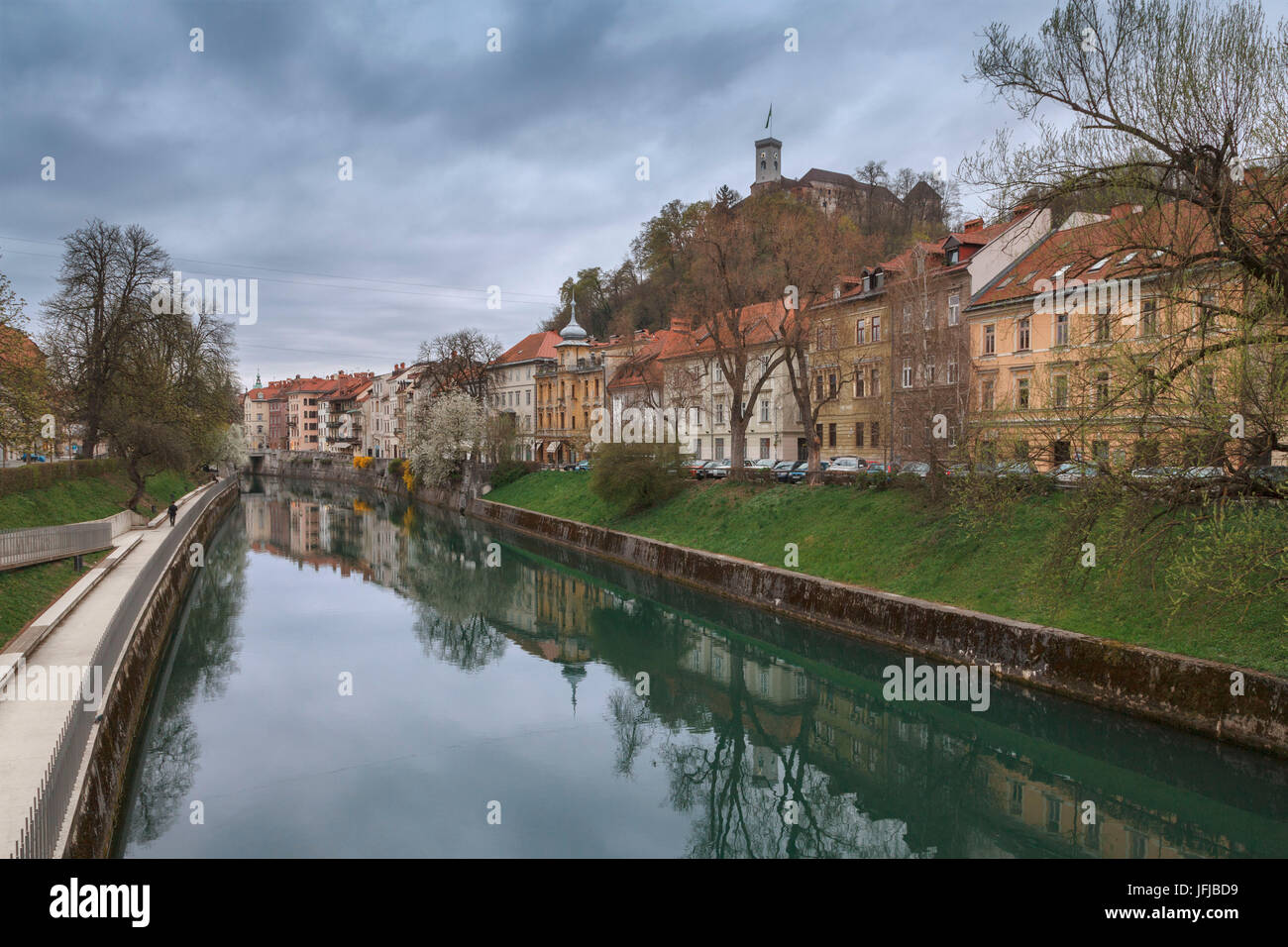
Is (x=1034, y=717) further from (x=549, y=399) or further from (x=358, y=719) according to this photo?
(x=549, y=399)

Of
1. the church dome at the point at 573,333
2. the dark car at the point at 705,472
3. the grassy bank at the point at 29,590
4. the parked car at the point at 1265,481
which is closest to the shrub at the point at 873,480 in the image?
the dark car at the point at 705,472

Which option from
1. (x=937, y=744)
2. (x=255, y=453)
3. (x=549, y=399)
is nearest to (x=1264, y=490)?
(x=937, y=744)

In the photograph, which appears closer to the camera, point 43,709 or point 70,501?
point 43,709

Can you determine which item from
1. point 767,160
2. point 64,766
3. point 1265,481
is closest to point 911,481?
point 1265,481

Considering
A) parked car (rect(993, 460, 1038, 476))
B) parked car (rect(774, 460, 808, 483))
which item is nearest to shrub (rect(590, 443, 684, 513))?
parked car (rect(774, 460, 808, 483))

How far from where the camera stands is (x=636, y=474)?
1357 inches

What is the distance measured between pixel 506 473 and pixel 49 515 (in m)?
29.8

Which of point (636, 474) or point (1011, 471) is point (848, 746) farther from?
point (636, 474)

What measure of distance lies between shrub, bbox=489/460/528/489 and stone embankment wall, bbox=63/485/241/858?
30724mm

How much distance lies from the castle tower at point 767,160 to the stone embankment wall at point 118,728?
331ft

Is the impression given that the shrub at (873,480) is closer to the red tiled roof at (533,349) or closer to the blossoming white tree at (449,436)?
the blossoming white tree at (449,436)

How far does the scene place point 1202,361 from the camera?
11.3 meters

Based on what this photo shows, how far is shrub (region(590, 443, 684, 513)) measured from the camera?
34.6 m
